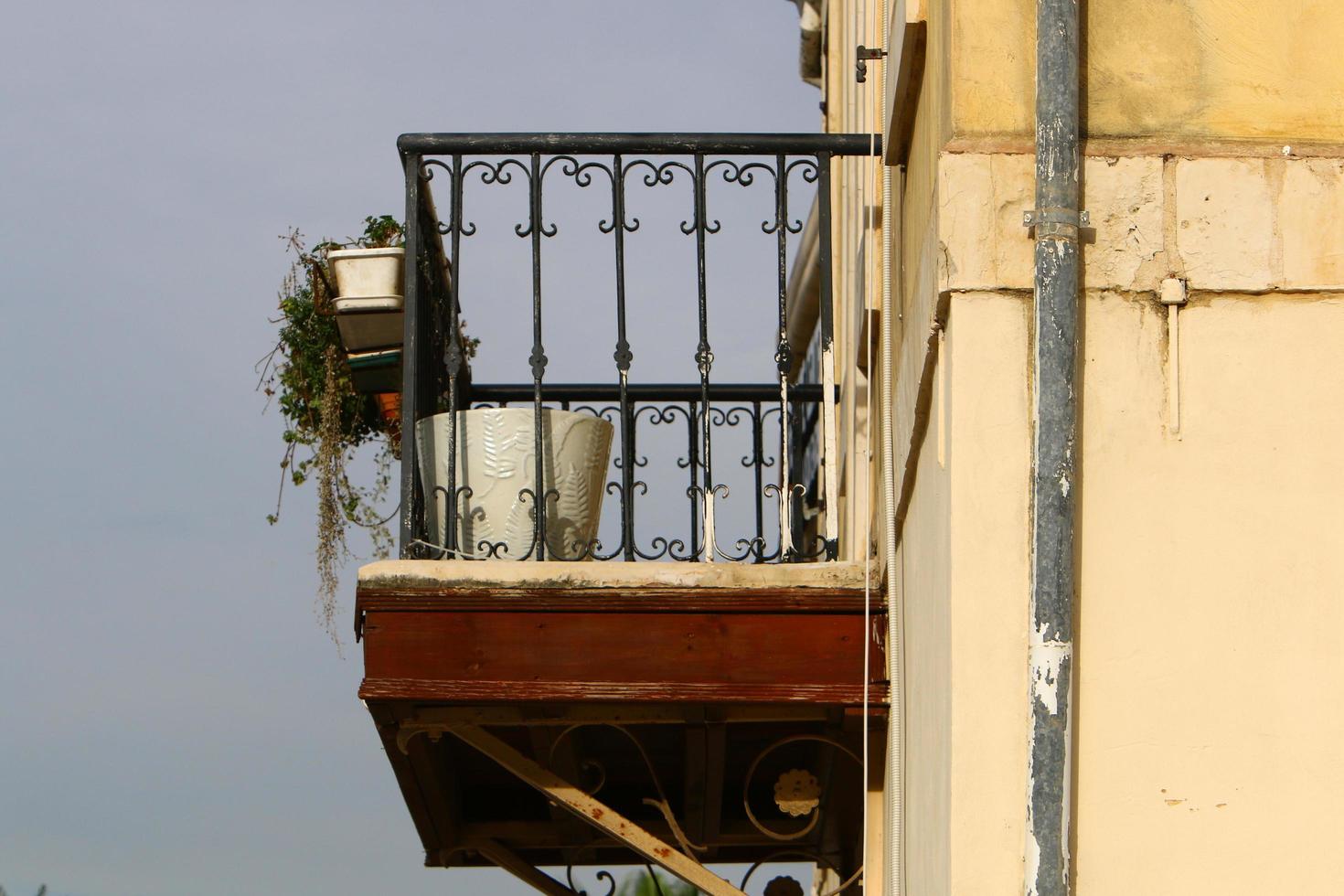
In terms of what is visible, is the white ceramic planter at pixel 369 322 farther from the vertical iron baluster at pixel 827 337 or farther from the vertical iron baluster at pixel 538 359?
the vertical iron baluster at pixel 827 337

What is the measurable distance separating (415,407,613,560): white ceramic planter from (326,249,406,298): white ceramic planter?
53.6 inches

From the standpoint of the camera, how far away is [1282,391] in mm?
3309

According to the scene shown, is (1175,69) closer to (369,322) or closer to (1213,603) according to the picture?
(1213,603)

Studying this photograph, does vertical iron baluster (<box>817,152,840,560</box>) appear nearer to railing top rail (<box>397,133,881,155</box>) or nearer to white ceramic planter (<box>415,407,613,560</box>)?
railing top rail (<box>397,133,881,155</box>)

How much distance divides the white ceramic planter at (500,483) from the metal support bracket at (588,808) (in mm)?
491

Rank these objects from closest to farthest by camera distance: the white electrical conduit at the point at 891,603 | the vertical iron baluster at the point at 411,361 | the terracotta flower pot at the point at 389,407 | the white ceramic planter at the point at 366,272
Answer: the white electrical conduit at the point at 891,603 → the vertical iron baluster at the point at 411,361 → the white ceramic planter at the point at 366,272 → the terracotta flower pot at the point at 389,407

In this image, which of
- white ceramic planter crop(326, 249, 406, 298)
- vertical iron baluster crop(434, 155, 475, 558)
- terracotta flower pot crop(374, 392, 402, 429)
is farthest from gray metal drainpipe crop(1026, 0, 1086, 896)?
terracotta flower pot crop(374, 392, 402, 429)

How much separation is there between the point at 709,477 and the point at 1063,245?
183 cm

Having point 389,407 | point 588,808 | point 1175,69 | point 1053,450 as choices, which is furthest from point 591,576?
point 389,407

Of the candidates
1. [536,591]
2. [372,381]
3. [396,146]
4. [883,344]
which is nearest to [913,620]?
[883,344]

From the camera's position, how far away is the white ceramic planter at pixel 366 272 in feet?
20.5

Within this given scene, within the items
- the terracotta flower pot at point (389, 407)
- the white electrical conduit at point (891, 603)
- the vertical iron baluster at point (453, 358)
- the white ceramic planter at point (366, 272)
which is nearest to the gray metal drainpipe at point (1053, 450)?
the white electrical conduit at point (891, 603)

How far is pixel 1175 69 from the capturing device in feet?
11.4

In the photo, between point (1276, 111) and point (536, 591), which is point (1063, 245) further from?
point (536, 591)
